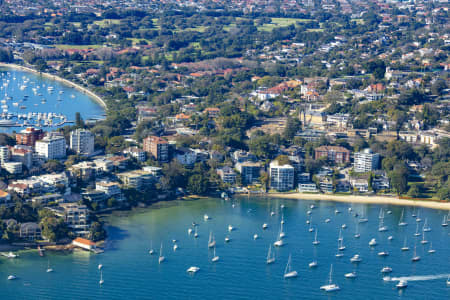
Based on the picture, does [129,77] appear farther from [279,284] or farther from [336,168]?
[279,284]

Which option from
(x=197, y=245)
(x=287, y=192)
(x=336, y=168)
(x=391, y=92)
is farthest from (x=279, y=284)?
(x=391, y=92)

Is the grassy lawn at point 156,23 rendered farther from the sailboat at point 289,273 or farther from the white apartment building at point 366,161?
the sailboat at point 289,273

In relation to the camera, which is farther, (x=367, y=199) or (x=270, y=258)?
(x=367, y=199)

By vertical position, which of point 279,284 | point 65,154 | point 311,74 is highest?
point 311,74

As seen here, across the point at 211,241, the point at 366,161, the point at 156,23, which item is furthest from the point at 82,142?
the point at 156,23

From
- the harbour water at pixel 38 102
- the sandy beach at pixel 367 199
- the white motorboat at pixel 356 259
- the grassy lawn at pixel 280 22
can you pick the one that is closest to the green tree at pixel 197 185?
the sandy beach at pixel 367 199

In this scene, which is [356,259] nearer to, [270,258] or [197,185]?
[270,258]
